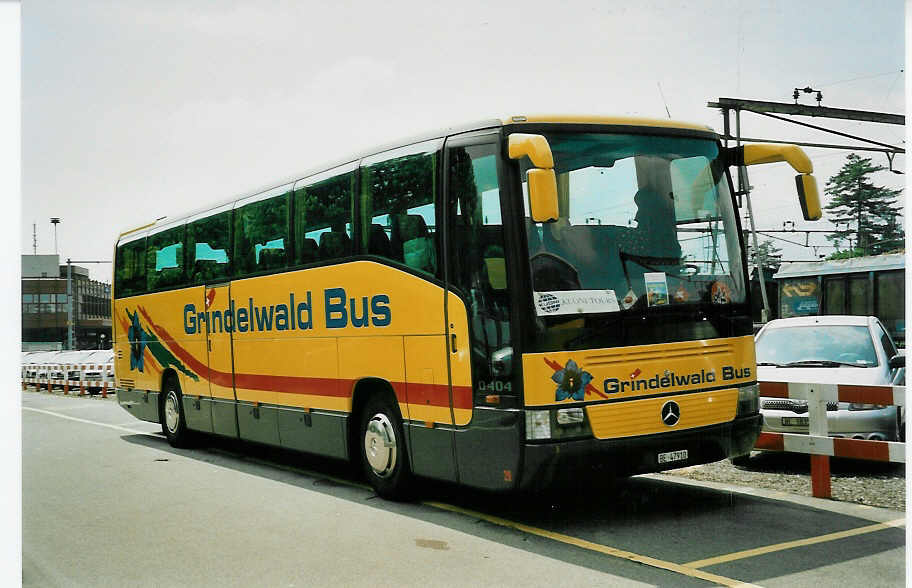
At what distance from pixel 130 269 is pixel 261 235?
5.40m

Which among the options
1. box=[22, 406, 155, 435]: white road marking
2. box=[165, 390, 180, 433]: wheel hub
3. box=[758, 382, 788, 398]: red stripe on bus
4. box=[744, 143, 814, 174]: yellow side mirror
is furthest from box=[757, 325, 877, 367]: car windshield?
box=[22, 406, 155, 435]: white road marking

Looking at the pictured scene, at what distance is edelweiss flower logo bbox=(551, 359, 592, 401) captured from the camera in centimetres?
700

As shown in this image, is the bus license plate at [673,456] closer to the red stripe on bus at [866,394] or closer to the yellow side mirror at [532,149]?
the red stripe on bus at [866,394]

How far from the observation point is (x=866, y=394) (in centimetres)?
802

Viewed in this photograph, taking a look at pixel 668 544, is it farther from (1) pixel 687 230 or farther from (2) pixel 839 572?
(1) pixel 687 230

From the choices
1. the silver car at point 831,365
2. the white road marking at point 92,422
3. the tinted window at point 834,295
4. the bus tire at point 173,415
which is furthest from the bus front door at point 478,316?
the tinted window at point 834,295

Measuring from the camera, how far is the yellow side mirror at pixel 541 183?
6539 millimetres

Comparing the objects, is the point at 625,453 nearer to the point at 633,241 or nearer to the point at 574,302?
the point at 574,302

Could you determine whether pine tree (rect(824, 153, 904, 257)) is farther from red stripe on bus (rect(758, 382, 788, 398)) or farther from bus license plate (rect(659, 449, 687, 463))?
bus license plate (rect(659, 449, 687, 463))

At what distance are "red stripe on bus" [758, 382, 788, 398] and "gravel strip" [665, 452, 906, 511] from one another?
2.87 feet

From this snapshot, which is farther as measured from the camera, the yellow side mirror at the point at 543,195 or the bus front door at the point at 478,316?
the bus front door at the point at 478,316

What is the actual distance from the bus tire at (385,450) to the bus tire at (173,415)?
18.6 feet

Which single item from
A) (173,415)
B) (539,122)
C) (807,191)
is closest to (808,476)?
(807,191)

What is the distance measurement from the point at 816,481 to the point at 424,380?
138 inches
